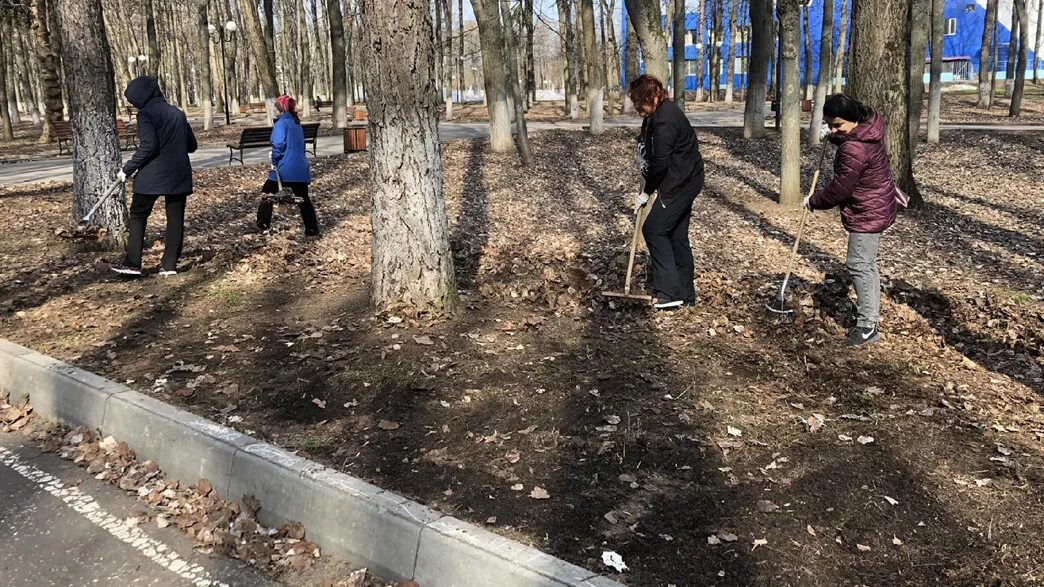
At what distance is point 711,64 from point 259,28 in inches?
1372

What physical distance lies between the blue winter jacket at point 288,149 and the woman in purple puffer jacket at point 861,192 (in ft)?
19.9

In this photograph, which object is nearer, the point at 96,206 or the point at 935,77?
the point at 96,206

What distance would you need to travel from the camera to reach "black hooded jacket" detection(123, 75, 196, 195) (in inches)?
289

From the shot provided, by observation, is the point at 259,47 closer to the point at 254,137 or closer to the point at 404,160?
the point at 254,137

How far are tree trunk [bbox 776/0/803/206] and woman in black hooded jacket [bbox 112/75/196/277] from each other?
304 inches

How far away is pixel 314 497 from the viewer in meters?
3.59

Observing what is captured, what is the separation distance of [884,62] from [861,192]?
5465 mm

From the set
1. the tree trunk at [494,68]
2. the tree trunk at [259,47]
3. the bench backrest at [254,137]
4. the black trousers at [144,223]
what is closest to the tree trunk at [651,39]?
the black trousers at [144,223]

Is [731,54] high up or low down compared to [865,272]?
up

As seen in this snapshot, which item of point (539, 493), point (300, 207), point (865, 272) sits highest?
point (300, 207)

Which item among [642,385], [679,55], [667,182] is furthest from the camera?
[679,55]

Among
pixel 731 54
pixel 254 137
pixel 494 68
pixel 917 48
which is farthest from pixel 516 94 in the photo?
pixel 731 54

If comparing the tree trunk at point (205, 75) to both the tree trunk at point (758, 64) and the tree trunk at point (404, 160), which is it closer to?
the tree trunk at point (758, 64)

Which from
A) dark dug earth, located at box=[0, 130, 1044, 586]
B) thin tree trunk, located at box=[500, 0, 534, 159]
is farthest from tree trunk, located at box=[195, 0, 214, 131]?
dark dug earth, located at box=[0, 130, 1044, 586]
